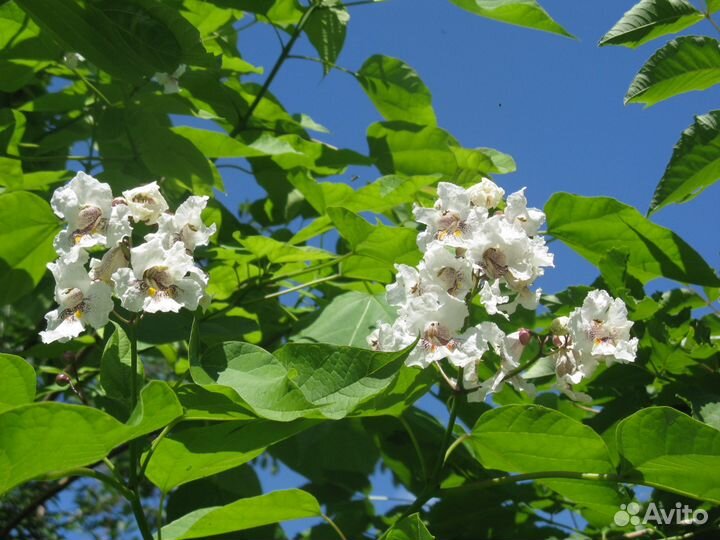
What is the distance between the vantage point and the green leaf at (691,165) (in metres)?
1.43

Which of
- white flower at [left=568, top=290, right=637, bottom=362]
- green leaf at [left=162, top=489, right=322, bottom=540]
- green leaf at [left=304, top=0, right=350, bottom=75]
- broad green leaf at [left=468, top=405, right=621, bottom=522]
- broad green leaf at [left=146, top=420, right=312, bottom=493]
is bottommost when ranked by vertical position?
green leaf at [left=162, top=489, right=322, bottom=540]

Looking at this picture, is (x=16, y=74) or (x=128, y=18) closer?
(x=128, y=18)

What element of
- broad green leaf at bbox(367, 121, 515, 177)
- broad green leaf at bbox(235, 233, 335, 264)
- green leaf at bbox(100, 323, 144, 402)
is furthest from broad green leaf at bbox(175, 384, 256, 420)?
broad green leaf at bbox(367, 121, 515, 177)

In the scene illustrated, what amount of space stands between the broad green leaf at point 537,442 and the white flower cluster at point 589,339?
12 centimetres

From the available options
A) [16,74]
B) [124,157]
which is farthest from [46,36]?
[124,157]

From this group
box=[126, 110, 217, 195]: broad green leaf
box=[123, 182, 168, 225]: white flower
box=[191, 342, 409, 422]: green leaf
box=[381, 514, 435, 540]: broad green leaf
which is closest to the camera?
box=[191, 342, 409, 422]: green leaf

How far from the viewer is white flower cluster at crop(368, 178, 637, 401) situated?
3.88 feet

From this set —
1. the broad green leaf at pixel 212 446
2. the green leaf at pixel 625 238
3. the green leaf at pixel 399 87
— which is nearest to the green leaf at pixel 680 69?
the green leaf at pixel 625 238

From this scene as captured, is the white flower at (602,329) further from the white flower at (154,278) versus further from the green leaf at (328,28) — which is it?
the green leaf at (328,28)

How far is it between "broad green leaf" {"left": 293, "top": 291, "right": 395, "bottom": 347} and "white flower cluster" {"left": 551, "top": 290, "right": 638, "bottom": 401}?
0.36 meters

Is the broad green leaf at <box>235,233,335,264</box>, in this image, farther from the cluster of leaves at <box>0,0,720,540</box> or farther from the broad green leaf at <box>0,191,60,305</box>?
the broad green leaf at <box>0,191,60,305</box>

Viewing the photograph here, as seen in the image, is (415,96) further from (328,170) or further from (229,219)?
(229,219)

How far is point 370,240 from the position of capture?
1.59 m

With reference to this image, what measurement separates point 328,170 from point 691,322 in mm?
835
